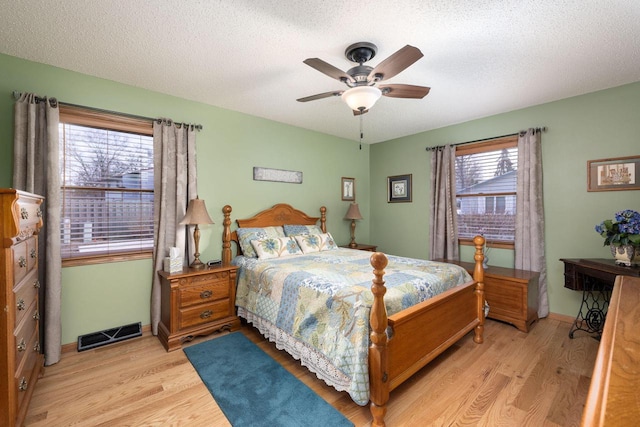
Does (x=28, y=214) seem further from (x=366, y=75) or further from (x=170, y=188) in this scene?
(x=366, y=75)

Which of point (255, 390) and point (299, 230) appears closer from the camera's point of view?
point (255, 390)

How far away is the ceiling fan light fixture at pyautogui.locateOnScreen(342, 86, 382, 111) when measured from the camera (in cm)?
194

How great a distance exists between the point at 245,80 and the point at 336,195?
244cm

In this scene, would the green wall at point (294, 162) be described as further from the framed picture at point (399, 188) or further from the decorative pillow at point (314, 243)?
the decorative pillow at point (314, 243)

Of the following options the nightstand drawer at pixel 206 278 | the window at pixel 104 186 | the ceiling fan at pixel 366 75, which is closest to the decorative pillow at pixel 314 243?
the nightstand drawer at pixel 206 278

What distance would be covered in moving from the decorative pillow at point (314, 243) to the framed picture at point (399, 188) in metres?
1.56

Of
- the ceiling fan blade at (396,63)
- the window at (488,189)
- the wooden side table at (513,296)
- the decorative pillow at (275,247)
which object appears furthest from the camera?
the window at (488,189)

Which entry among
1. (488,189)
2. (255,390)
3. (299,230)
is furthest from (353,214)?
(255,390)

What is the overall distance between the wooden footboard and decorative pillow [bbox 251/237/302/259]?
1.75 m

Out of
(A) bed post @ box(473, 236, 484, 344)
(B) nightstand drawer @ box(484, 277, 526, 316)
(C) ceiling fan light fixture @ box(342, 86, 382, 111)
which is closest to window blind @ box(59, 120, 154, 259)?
(C) ceiling fan light fixture @ box(342, 86, 382, 111)

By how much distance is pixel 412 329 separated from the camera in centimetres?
193

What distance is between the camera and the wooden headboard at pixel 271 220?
339 centimetres

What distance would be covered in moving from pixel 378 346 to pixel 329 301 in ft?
1.49

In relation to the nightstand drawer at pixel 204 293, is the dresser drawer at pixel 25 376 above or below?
below
